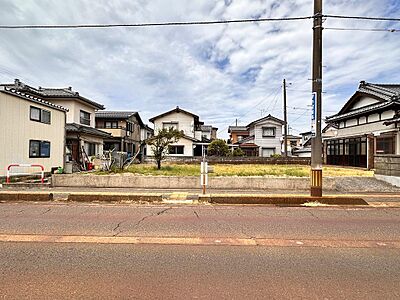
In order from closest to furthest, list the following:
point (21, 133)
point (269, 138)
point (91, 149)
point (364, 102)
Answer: point (21, 133), point (364, 102), point (91, 149), point (269, 138)

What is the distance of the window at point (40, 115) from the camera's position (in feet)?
52.5

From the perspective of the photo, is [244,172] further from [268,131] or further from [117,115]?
[268,131]

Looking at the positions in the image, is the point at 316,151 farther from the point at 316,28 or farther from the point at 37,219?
the point at 37,219

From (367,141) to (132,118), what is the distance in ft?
92.0

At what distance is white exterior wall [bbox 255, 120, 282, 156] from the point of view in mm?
39750

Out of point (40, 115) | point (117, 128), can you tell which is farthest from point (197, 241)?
point (117, 128)

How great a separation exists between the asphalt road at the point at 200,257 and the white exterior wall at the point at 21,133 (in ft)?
28.4

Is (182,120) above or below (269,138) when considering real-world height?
above

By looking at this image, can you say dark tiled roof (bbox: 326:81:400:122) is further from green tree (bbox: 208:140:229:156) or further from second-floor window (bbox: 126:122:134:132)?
second-floor window (bbox: 126:122:134:132)

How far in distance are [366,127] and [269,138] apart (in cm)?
1881

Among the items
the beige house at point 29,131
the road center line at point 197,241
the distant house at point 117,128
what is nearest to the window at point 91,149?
the distant house at point 117,128

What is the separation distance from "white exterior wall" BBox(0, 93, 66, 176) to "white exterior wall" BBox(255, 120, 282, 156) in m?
28.3

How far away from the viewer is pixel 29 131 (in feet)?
51.3

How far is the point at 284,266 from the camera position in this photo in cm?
388
